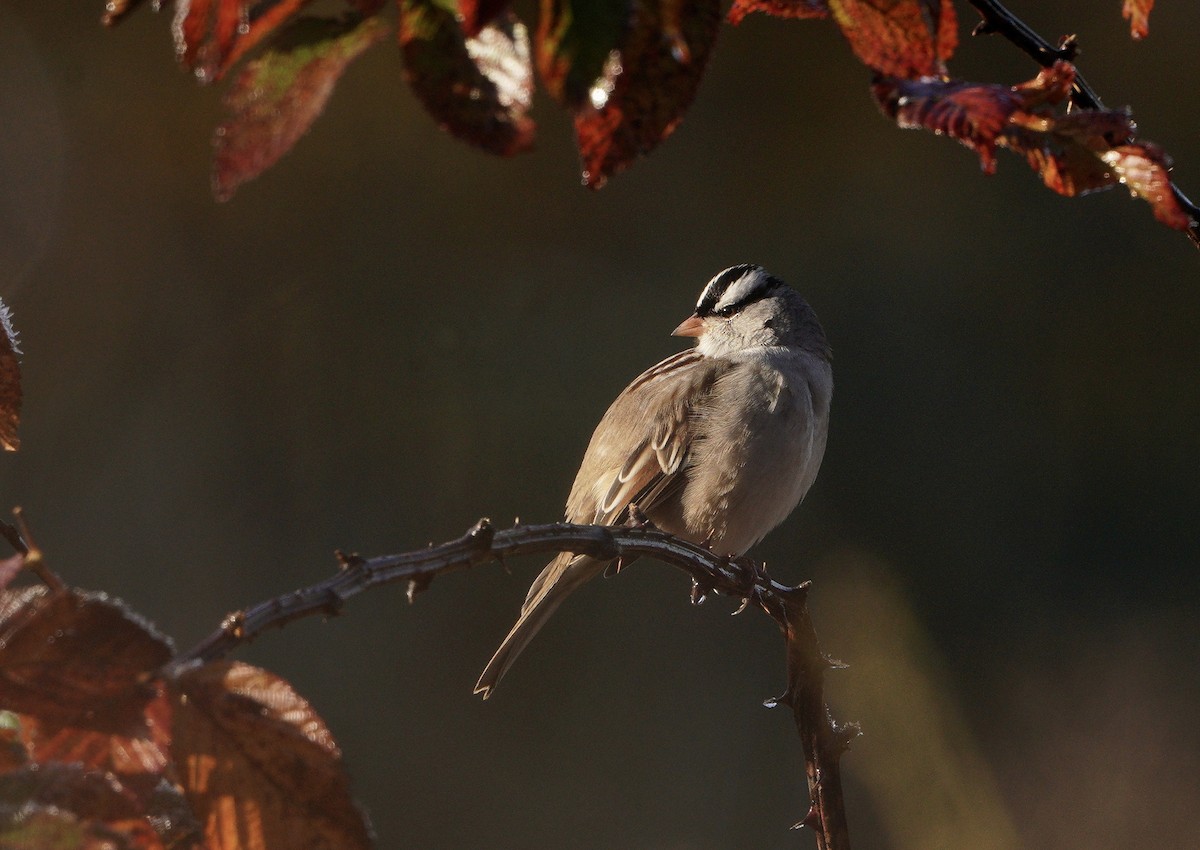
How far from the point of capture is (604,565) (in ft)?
8.72

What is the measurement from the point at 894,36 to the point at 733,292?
251cm

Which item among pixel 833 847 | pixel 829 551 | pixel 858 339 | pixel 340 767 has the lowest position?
pixel 829 551

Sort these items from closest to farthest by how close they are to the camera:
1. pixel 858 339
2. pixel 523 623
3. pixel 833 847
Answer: pixel 833 847 < pixel 523 623 < pixel 858 339

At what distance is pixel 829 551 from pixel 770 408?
1600 mm

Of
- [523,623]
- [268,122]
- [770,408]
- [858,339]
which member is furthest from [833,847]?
[858,339]

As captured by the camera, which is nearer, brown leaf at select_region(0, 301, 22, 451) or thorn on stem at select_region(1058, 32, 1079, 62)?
thorn on stem at select_region(1058, 32, 1079, 62)

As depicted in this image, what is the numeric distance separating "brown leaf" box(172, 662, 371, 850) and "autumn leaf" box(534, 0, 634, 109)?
0.40 m

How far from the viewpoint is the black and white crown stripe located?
3248 millimetres

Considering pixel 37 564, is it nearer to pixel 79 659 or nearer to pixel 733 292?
pixel 79 659

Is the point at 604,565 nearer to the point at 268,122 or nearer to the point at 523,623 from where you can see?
the point at 523,623

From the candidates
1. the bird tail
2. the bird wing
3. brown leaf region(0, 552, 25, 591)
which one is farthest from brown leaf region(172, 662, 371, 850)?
the bird wing

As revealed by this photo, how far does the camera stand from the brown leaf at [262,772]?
2.27ft

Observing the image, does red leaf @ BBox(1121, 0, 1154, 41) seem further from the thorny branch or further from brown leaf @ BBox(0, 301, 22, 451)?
brown leaf @ BBox(0, 301, 22, 451)

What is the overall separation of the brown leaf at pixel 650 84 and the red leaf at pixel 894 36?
0.15m
